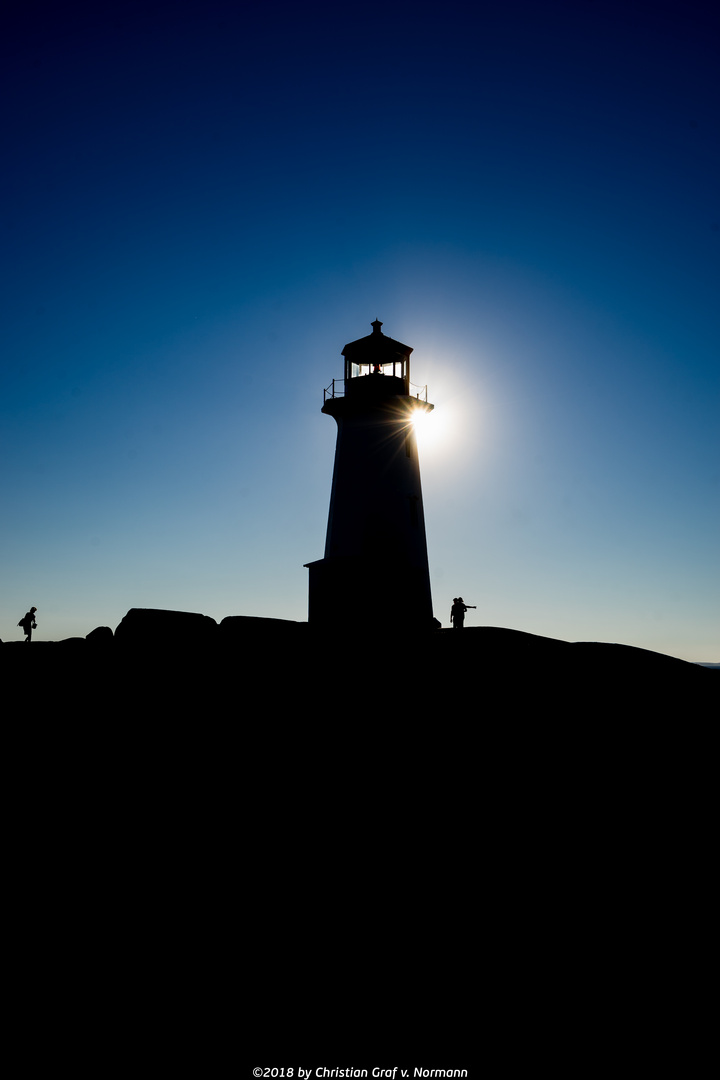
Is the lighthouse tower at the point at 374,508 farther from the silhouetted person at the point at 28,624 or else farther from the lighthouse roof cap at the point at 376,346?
the silhouetted person at the point at 28,624

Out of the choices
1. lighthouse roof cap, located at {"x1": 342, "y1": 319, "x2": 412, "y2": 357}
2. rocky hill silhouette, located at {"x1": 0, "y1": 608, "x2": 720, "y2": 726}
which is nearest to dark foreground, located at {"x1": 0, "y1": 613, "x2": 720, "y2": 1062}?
rocky hill silhouette, located at {"x1": 0, "y1": 608, "x2": 720, "y2": 726}

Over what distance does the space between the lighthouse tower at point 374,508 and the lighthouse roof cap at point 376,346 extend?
0.14 ft

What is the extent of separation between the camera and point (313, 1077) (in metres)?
6.27

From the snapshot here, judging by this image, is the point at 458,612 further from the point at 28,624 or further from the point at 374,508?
the point at 28,624

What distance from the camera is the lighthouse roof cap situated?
92.6 ft

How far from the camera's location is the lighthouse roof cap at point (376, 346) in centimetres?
2822

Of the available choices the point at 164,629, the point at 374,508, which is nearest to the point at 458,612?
the point at 374,508

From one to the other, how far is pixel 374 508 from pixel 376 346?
7.61m

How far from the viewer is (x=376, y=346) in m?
28.2

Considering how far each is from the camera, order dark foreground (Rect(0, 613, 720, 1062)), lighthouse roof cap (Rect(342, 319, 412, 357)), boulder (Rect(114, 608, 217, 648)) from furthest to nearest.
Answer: lighthouse roof cap (Rect(342, 319, 412, 357)) → boulder (Rect(114, 608, 217, 648)) → dark foreground (Rect(0, 613, 720, 1062))

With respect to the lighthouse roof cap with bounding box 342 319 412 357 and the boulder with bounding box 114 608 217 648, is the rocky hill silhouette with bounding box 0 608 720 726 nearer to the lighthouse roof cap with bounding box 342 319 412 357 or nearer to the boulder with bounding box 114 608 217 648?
the boulder with bounding box 114 608 217 648

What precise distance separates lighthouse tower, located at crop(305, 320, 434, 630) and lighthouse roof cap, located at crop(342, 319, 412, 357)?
4cm

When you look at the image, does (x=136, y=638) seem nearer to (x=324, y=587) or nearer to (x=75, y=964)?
(x=75, y=964)

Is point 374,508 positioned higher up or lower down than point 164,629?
higher up
